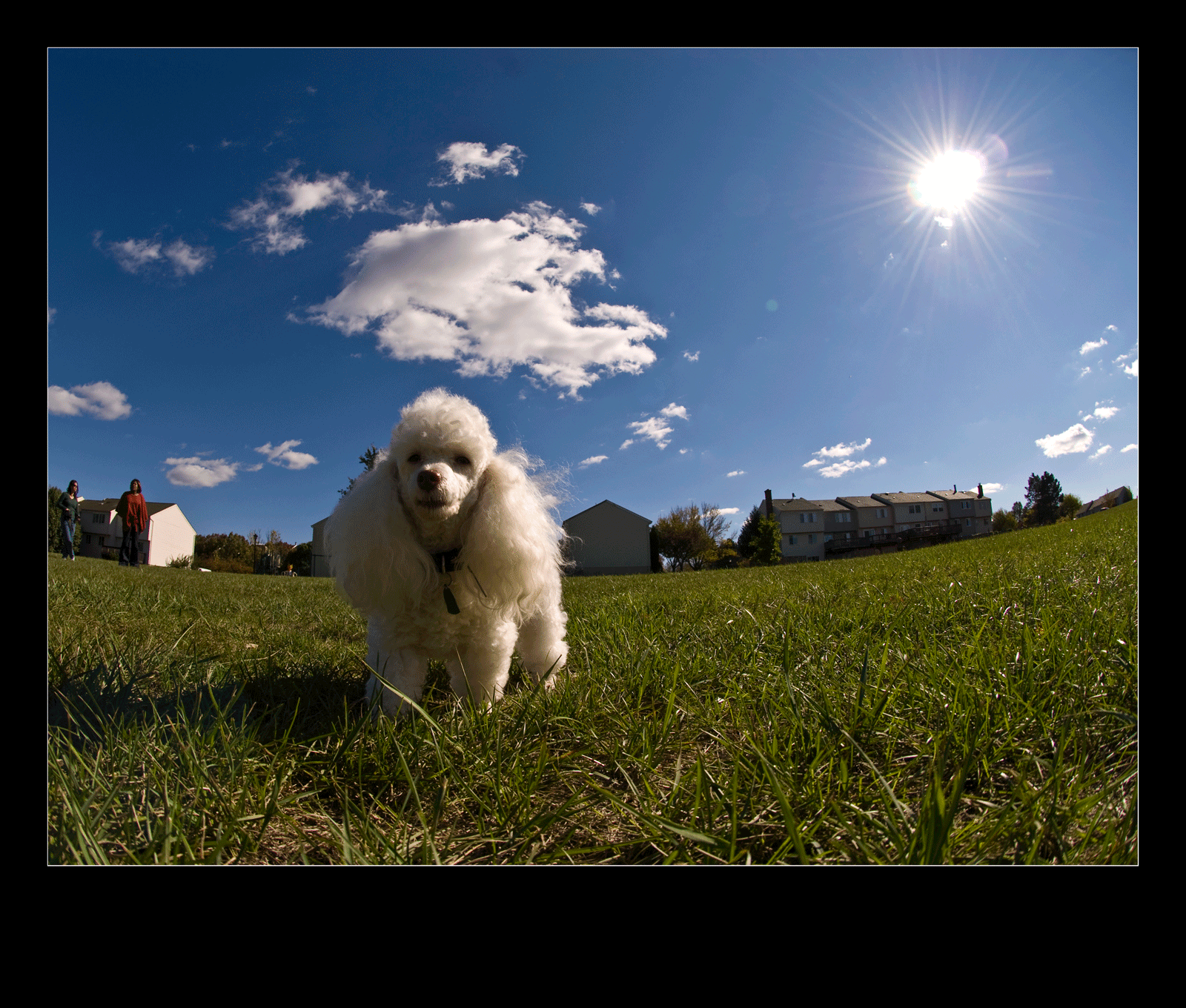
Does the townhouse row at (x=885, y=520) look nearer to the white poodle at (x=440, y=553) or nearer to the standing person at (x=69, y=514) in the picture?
the white poodle at (x=440, y=553)

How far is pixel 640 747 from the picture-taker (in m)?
1.49

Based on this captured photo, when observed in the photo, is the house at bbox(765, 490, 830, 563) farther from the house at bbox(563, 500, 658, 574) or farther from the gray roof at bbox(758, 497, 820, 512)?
the house at bbox(563, 500, 658, 574)

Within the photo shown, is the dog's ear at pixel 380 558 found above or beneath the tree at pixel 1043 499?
beneath

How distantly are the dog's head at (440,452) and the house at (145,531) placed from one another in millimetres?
837

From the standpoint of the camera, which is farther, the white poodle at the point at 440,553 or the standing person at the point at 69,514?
the white poodle at the point at 440,553

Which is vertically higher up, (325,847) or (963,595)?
(963,595)

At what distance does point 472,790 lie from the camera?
1.27 metres

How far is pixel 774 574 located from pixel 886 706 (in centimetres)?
467

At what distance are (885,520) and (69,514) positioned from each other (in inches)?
140

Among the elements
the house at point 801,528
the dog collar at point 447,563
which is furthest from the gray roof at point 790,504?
the dog collar at point 447,563

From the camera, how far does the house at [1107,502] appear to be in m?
1.23
